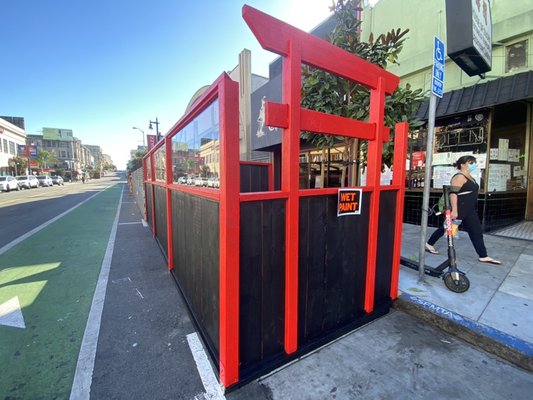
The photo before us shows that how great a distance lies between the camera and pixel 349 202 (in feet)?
8.62

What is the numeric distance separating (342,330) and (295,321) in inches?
29.0

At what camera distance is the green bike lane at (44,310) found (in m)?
2.21

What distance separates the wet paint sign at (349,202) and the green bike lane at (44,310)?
Result: 2845mm

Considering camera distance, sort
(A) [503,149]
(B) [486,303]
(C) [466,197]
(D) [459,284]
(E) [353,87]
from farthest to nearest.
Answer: (A) [503,149], (C) [466,197], (E) [353,87], (D) [459,284], (B) [486,303]

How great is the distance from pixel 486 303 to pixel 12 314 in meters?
5.90

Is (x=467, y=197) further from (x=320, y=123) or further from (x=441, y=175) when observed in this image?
(x=320, y=123)

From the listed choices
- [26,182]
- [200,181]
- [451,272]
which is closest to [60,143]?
[26,182]

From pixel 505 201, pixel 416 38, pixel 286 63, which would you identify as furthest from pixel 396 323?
pixel 416 38

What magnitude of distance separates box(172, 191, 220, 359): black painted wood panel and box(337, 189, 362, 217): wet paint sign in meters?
1.23

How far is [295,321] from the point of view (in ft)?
7.74

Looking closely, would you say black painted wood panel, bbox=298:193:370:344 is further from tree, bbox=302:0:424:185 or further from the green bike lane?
the green bike lane

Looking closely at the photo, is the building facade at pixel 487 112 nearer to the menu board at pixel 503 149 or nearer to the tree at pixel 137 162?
the menu board at pixel 503 149

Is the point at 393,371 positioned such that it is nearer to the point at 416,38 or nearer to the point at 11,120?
the point at 416,38

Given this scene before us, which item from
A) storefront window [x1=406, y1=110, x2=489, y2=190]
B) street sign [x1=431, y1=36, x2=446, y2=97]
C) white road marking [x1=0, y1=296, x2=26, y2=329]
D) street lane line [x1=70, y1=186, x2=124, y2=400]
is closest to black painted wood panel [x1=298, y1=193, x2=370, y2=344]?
street lane line [x1=70, y1=186, x2=124, y2=400]
